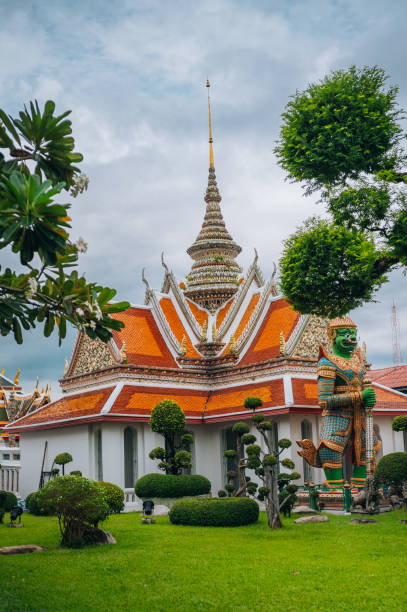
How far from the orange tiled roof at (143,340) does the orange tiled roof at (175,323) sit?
524 millimetres

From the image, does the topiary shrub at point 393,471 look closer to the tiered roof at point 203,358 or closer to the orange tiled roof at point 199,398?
the tiered roof at point 203,358

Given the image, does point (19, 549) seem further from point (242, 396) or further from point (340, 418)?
point (242, 396)

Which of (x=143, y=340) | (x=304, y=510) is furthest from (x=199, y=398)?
(x=304, y=510)

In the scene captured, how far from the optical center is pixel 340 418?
53.2 ft

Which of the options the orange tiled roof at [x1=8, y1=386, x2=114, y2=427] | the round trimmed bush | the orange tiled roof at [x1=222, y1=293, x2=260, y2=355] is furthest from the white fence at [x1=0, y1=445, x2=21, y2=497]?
the orange tiled roof at [x1=222, y1=293, x2=260, y2=355]

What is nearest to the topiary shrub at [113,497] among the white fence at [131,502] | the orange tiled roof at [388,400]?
the white fence at [131,502]

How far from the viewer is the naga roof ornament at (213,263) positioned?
24.7m

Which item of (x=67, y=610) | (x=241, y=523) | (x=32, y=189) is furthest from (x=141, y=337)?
(x=32, y=189)

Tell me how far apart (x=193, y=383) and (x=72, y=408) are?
3.75m

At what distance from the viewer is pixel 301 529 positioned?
40.9 ft

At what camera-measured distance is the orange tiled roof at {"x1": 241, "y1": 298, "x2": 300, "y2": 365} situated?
20759mm

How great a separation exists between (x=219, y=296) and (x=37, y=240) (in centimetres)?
1909

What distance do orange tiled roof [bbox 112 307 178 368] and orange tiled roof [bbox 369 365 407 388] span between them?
1106 cm

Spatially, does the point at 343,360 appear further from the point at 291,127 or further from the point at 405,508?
the point at 291,127
